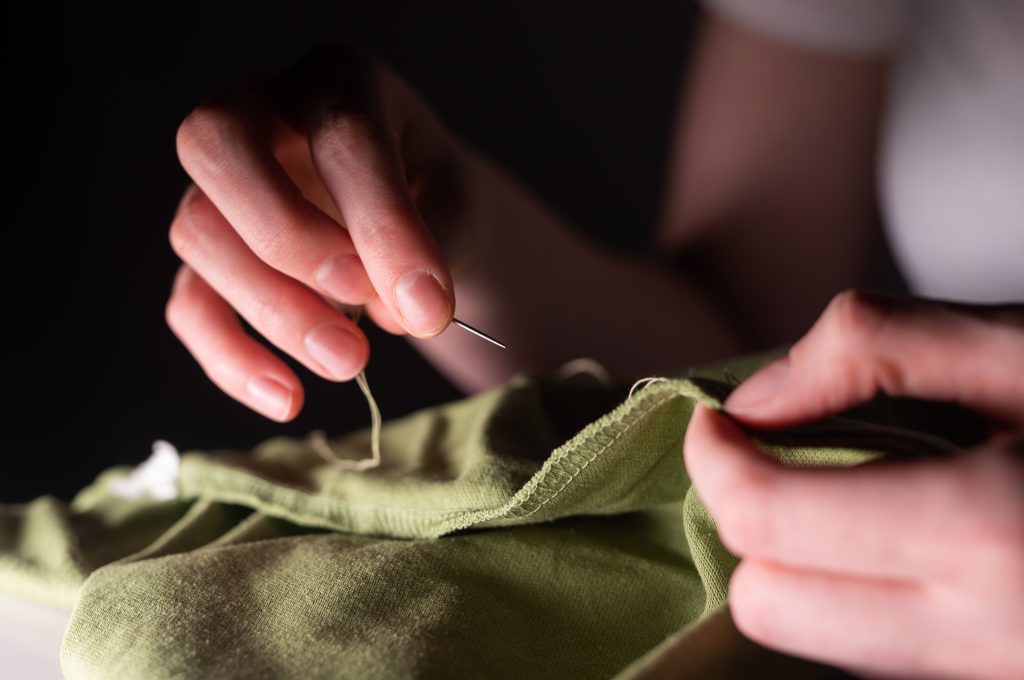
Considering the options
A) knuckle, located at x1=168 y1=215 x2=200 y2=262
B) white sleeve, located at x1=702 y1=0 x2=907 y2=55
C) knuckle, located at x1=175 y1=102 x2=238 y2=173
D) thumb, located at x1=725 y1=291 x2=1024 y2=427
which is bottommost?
knuckle, located at x1=168 y1=215 x2=200 y2=262

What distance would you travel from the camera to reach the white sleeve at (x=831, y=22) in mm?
950

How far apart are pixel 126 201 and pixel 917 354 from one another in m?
0.96

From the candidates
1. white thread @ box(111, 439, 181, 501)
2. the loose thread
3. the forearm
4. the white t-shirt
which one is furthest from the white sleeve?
white thread @ box(111, 439, 181, 501)

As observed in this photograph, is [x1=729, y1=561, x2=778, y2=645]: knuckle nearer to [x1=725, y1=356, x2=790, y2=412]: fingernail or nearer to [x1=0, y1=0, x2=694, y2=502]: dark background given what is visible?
[x1=725, y1=356, x2=790, y2=412]: fingernail

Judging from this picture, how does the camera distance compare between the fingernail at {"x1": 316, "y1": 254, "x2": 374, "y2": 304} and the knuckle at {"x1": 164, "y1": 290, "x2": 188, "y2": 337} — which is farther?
the knuckle at {"x1": 164, "y1": 290, "x2": 188, "y2": 337}

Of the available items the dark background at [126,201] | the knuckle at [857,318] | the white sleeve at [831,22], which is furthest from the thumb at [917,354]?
the dark background at [126,201]

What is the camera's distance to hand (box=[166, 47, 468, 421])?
43 centimetres

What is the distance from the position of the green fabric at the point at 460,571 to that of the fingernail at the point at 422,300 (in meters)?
0.09

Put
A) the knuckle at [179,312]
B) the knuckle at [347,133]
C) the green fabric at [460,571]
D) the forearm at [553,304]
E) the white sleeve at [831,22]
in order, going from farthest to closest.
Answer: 1. the white sleeve at [831,22]
2. the forearm at [553,304]
3. the knuckle at [179,312]
4. the knuckle at [347,133]
5. the green fabric at [460,571]

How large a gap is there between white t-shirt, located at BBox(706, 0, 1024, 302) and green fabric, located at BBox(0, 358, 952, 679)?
1.81 ft

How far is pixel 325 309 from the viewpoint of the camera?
49 centimetres

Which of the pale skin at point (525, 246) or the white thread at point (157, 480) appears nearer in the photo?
the pale skin at point (525, 246)

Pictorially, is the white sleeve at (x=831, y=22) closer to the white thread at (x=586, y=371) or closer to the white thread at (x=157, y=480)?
the white thread at (x=586, y=371)

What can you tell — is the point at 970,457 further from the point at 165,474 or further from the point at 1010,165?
the point at 1010,165
